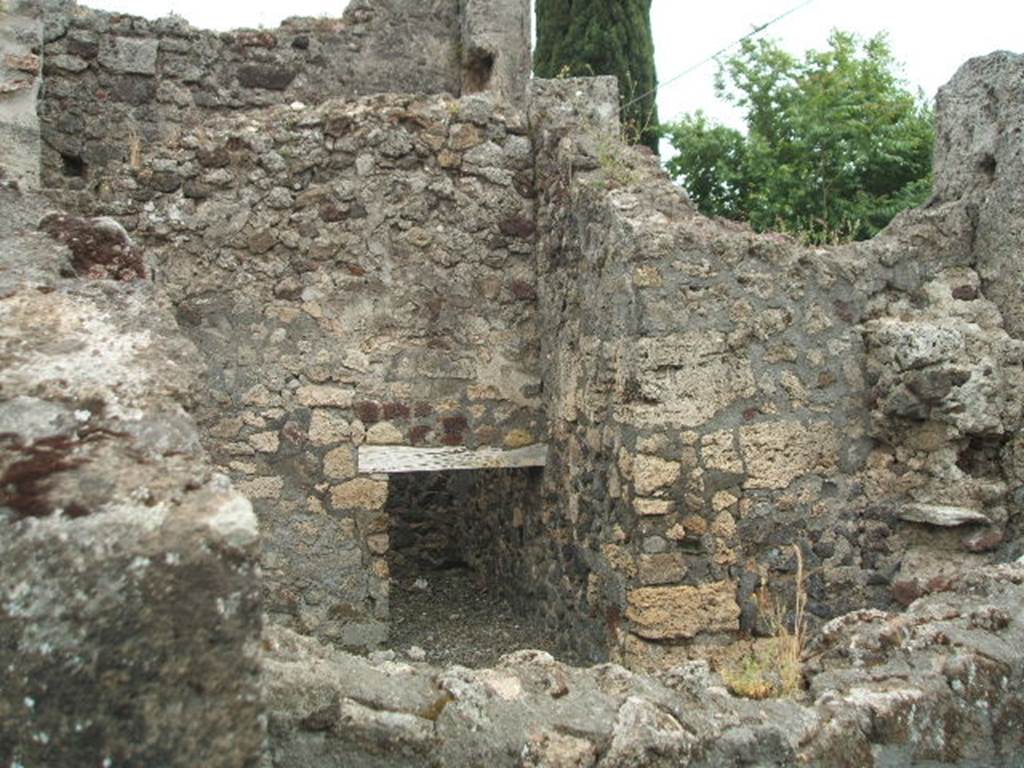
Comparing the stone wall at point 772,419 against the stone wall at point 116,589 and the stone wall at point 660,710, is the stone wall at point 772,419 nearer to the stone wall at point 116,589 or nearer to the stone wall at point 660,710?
the stone wall at point 660,710

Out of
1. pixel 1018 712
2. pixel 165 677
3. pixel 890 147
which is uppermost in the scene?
pixel 890 147

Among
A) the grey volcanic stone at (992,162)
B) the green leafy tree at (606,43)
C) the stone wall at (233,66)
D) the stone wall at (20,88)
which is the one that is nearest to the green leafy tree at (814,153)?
the green leafy tree at (606,43)

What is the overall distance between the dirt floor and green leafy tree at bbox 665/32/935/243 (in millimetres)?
7180

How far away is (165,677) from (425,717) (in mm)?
639

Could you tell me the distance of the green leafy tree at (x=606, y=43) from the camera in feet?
41.1

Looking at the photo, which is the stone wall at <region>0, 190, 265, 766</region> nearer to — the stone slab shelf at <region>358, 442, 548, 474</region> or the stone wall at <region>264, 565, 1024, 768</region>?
the stone wall at <region>264, 565, 1024, 768</region>

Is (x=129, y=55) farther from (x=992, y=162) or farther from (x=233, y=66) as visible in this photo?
(x=992, y=162)

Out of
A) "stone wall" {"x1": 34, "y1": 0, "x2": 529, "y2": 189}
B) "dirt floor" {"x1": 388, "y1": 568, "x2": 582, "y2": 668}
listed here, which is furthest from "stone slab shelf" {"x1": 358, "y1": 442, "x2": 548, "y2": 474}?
"stone wall" {"x1": 34, "y1": 0, "x2": 529, "y2": 189}

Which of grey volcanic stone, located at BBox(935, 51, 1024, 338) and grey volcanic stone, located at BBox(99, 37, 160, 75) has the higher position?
grey volcanic stone, located at BBox(99, 37, 160, 75)

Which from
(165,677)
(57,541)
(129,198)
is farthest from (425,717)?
(129,198)

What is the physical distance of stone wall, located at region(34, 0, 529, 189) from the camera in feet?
24.1

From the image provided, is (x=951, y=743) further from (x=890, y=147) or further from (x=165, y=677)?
(x=890, y=147)

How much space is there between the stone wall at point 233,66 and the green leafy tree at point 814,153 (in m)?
5.44

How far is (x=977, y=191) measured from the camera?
5.26 metres
